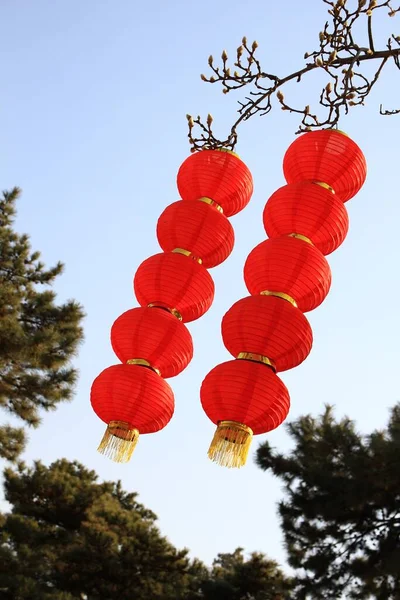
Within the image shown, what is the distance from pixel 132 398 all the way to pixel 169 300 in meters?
0.68

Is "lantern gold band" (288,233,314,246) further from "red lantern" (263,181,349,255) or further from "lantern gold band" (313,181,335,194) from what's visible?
"lantern gold band" (313,181,335,194)

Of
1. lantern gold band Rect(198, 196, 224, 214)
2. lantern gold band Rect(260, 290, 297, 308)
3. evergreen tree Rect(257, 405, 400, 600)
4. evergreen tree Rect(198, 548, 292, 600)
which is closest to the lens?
evergreen tree Rect(257, 405, 400, 600)

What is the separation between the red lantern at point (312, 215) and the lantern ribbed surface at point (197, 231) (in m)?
0.44

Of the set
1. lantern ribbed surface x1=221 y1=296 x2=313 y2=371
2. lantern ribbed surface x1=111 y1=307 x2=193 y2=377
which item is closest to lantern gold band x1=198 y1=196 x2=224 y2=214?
lantern ribbed surface x1=111 y1=307 x2=193 y2=377

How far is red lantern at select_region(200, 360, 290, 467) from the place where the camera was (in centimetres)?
389

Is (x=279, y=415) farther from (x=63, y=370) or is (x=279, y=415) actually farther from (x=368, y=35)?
(x=63, y=370)

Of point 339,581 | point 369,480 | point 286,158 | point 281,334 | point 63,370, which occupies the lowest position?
point 339,581

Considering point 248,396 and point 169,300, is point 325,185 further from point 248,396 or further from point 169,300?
point 248,396

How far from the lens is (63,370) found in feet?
20.8

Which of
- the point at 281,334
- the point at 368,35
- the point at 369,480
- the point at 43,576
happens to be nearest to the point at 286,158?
the point at 368,35

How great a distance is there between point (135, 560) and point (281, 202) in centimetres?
395

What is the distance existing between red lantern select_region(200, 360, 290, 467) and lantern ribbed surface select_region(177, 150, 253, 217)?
4.66 feet

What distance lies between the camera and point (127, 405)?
4.16 metres

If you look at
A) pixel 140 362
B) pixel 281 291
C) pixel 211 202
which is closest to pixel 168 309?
pixel 140 362
